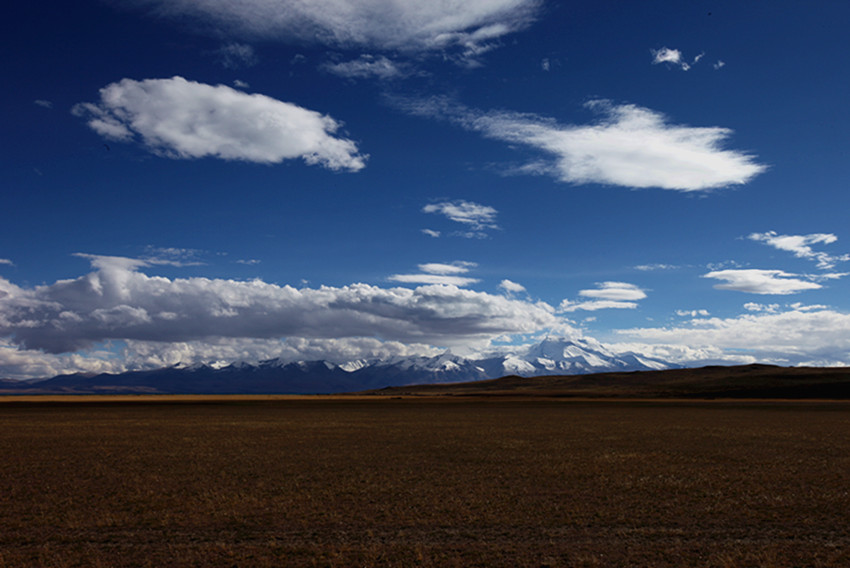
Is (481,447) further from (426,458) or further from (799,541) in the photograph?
(799,541)

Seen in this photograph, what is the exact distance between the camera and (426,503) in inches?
690

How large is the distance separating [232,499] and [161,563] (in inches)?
236

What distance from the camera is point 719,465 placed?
81.9ft

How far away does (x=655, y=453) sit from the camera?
28891 millimetres

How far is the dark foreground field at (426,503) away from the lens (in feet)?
42.3

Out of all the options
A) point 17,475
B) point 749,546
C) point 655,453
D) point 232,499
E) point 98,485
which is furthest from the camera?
point 655,453

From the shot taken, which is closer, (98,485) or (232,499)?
(232,499)

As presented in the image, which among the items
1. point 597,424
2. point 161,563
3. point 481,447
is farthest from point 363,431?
point 161,563

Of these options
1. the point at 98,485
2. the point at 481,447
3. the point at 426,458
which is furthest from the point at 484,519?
the point at 481,447

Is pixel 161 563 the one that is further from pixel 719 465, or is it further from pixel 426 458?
pixel 719 465

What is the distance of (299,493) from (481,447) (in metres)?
14.3

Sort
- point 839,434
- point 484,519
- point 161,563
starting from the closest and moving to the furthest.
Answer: point 161,563 < point 484,519 < point 839,434

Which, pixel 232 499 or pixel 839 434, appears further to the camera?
pixel 839 434

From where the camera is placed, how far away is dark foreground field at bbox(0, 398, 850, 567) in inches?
507
